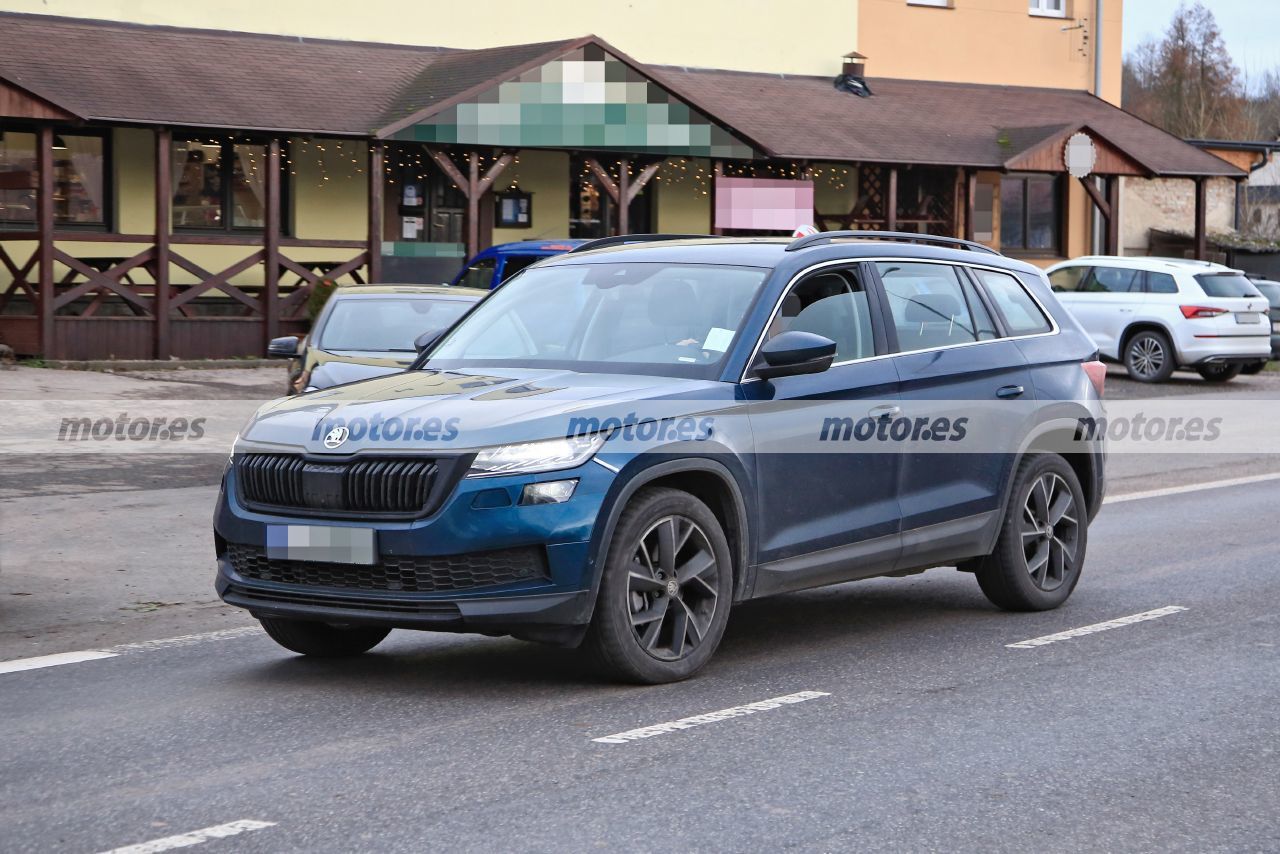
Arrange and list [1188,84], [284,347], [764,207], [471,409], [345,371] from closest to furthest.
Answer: [471,409], [345,371], [284,347], [764,207], [1188,84]

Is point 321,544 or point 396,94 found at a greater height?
point 396,94

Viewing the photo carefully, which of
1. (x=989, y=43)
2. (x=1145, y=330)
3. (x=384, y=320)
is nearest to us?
(x=384, y=320)

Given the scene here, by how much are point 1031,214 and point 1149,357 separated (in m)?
11.7

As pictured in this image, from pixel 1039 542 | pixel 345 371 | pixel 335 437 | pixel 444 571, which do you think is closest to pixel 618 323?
pixel 335 437

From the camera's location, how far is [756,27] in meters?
33.6

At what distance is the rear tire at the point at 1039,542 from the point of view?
8.59m

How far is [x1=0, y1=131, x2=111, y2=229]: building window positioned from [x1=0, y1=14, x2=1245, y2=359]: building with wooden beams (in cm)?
3

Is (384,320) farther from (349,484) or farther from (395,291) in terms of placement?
(349,484)

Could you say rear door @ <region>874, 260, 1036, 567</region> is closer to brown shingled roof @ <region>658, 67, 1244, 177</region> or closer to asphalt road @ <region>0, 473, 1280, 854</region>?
asphalt road @ <region>0, 473, 1280, 854</region>

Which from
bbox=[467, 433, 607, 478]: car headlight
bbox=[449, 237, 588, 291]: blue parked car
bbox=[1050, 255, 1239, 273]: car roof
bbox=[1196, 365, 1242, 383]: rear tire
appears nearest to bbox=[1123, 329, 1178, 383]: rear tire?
bbox=[1196, 365, 1242, 383]: rear tire

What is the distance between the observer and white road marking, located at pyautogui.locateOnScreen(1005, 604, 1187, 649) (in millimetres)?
8047

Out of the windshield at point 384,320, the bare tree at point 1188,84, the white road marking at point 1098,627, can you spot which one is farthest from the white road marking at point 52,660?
the bare tree at point 1188,84

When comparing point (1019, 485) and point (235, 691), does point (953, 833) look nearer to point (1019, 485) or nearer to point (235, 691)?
point (235, 691)

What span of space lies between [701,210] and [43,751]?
27.4m
